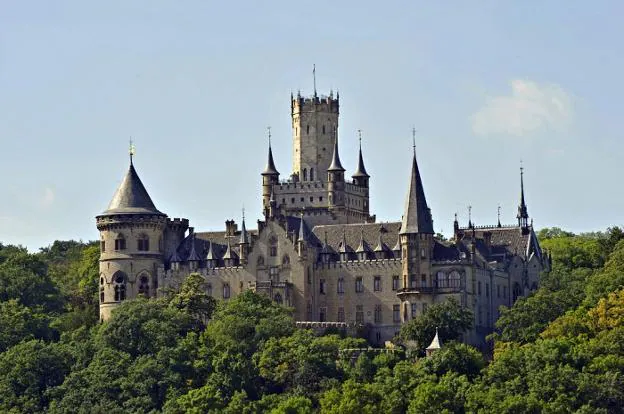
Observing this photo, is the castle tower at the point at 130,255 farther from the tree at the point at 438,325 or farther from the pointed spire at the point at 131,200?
the tree at the point at 438,325

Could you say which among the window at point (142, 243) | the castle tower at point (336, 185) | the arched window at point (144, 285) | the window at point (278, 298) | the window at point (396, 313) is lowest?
the window at point (396, 313)

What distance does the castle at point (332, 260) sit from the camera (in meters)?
170

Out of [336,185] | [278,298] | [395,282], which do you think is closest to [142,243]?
[278,298]

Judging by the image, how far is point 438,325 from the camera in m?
164

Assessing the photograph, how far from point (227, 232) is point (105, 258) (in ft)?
24.8

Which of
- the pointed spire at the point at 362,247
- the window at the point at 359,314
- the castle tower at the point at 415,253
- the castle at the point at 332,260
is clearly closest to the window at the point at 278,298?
the castle at the point at 332,260

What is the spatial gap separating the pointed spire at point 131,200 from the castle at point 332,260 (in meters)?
0.06

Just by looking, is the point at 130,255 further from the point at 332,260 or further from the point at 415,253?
the point at 415,253

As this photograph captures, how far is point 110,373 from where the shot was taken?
166 meters

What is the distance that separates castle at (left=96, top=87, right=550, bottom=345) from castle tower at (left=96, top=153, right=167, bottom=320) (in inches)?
2.4

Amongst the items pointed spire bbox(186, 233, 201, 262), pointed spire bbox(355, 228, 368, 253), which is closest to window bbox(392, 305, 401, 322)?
pointed spire bbox(355, 228, 368, 253)

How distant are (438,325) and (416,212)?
9.01m

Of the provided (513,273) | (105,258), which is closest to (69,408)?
(105,258)

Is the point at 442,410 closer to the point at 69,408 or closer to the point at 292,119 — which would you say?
the point at 69,408
